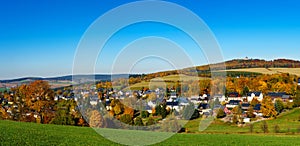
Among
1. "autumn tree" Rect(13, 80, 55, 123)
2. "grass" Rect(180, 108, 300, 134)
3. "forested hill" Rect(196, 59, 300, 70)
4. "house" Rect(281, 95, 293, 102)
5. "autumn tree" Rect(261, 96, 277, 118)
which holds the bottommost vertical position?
"grass" Rect(180, 108, 300, 134)

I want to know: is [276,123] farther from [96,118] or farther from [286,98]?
[96,118]

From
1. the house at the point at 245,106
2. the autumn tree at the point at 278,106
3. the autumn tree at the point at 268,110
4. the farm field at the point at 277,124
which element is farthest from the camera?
the house at the point at 245,106

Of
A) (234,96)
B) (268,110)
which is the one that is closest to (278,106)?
(268,110)

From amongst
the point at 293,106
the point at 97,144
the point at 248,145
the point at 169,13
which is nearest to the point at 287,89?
the point at 293,106

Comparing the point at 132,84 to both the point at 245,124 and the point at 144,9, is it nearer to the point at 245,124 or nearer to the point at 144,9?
the point at 144,9

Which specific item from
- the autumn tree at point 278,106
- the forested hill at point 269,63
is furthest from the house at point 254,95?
the forested hill at point 269,63

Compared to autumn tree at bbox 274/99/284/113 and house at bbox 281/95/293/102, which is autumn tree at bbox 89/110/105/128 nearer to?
autumn tree at bbox 274/99/284/113

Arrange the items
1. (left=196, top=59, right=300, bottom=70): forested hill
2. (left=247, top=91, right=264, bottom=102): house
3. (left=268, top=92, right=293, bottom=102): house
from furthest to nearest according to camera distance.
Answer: (left=196, top=59, right=300, bottom=70): forested hill, (left=247, top=91, right=264, bottom=102): house, (left=268, top=92, right=293, bottom=102): house

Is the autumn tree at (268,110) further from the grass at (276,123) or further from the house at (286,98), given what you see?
the house at (286,98)

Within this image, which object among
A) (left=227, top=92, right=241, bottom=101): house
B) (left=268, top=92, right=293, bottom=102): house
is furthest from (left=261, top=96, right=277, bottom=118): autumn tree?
(left=268, top=92, right=293, bottom=102): house

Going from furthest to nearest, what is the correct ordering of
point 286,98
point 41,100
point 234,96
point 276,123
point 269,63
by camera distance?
point 269,63 < point 234,96 < point 286,98 < point 276,123 < point 41,100

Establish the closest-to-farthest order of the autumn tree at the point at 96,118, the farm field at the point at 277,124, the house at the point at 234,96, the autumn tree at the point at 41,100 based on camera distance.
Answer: the autumn tree at the point at 96,118, the autumn tree at the point at 41,100, the farm field at the point at 277,124, the house at the point at 234,96
